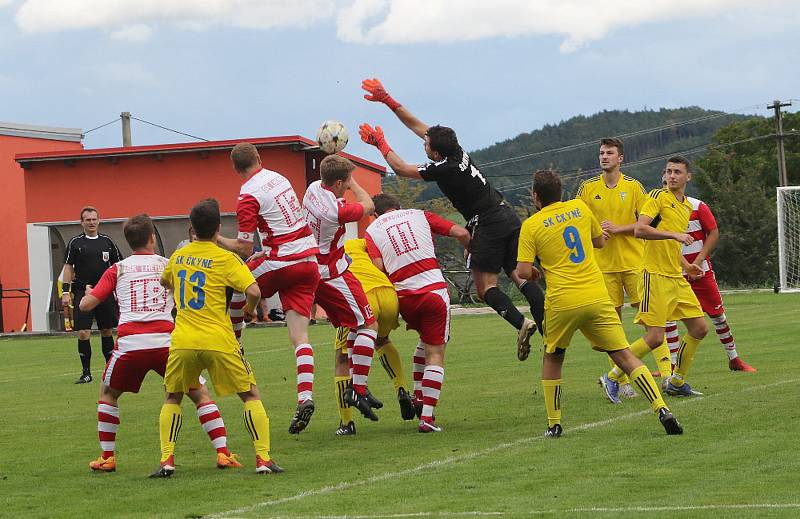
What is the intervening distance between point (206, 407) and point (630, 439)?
9.95ft

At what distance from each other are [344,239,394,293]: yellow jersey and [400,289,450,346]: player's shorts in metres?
0.41

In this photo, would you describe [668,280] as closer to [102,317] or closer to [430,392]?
[430,392]

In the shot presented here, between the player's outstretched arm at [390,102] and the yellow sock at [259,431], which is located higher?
the player's outstretched arm at [390,102]

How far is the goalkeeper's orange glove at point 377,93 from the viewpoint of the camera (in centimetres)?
1105

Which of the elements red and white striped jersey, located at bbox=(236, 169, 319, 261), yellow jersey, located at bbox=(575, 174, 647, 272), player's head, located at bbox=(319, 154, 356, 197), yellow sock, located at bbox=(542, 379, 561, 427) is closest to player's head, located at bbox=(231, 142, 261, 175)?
red and white striped jersey, located at bbox=(236, 169, 319, 261)

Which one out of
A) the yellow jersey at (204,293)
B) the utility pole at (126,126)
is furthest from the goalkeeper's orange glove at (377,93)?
the utility pole at (126,126)

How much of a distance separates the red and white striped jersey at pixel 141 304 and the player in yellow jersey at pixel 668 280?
178 inches

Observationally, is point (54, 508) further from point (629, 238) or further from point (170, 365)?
point (629, 238)

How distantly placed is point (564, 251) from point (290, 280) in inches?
97.3

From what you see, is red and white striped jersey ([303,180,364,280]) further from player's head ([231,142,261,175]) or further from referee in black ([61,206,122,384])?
referee in black ([61,206,122,384])

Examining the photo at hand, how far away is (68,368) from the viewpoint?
65.7 ft

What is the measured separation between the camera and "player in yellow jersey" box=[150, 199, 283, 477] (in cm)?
842

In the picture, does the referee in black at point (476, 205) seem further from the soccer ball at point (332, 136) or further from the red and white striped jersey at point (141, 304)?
the red and white striped jersey at point (141, 304)

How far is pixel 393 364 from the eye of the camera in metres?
11.3
